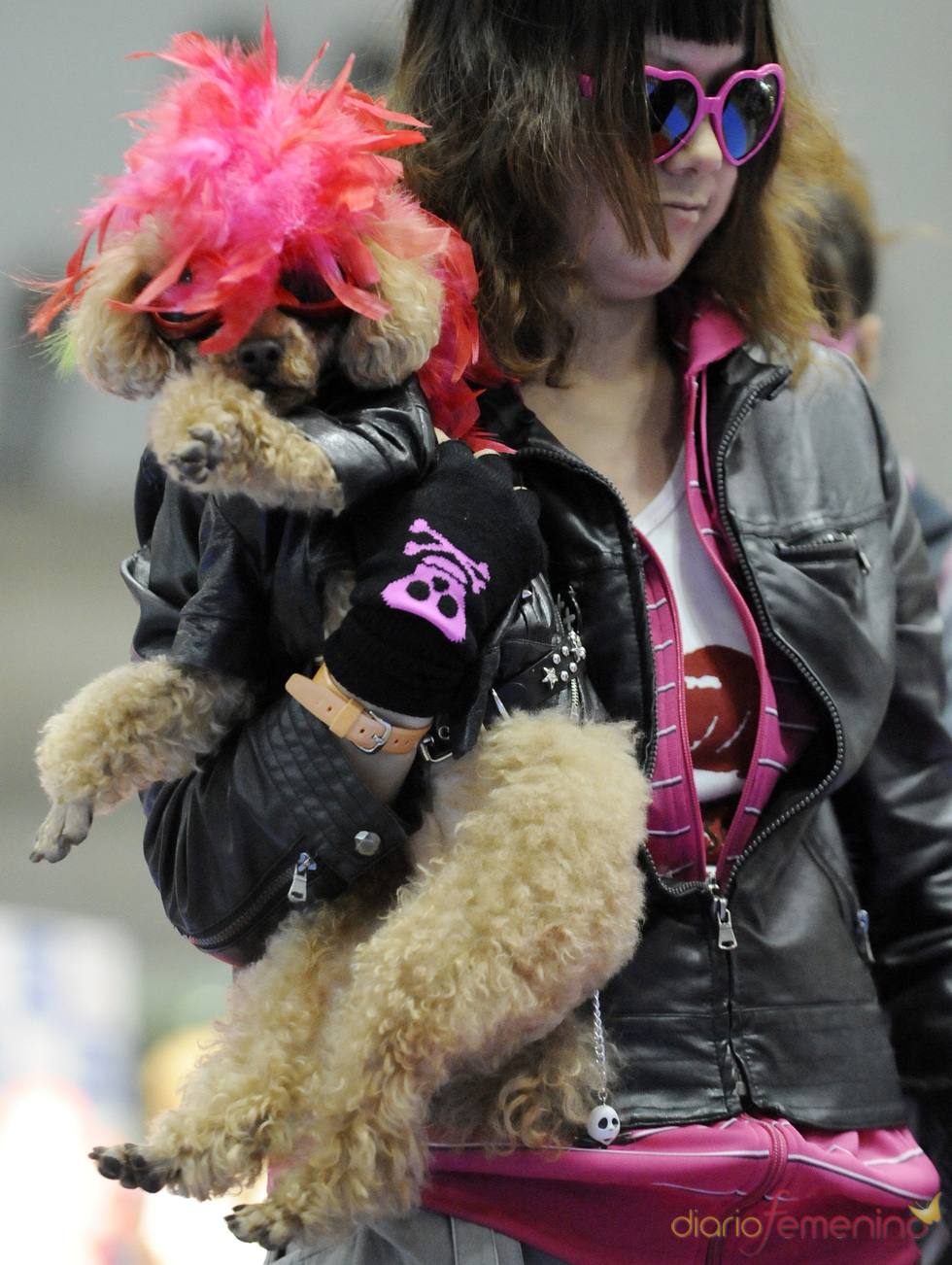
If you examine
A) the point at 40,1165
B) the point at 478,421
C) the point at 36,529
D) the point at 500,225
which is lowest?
the point at 40,1165

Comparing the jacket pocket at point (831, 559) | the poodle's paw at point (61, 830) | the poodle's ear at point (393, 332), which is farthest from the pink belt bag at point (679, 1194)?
the poodle's ear at point (393, 332)

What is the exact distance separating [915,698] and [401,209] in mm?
666

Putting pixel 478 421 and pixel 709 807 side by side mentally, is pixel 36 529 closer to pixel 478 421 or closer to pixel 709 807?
pixel 478 421

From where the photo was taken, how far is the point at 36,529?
7.15 feet

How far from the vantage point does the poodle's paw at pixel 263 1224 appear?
79cm

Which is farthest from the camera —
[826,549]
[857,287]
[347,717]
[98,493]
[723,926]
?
[98,493]

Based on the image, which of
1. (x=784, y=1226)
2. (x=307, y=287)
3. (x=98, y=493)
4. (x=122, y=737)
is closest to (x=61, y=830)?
(x=122, y=737)

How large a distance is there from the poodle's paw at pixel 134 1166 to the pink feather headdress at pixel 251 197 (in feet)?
1.79

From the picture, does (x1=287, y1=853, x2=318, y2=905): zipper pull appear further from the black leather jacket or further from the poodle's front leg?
the poodle's front leg

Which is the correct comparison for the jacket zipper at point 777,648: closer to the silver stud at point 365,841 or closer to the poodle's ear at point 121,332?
the silver stud at point 365,841

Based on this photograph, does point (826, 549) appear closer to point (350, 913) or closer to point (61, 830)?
point (350, 913)

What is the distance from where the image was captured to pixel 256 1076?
86 cm

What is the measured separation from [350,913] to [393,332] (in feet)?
1.49

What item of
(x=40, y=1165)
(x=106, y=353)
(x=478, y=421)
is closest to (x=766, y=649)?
(x=478, y=421)
